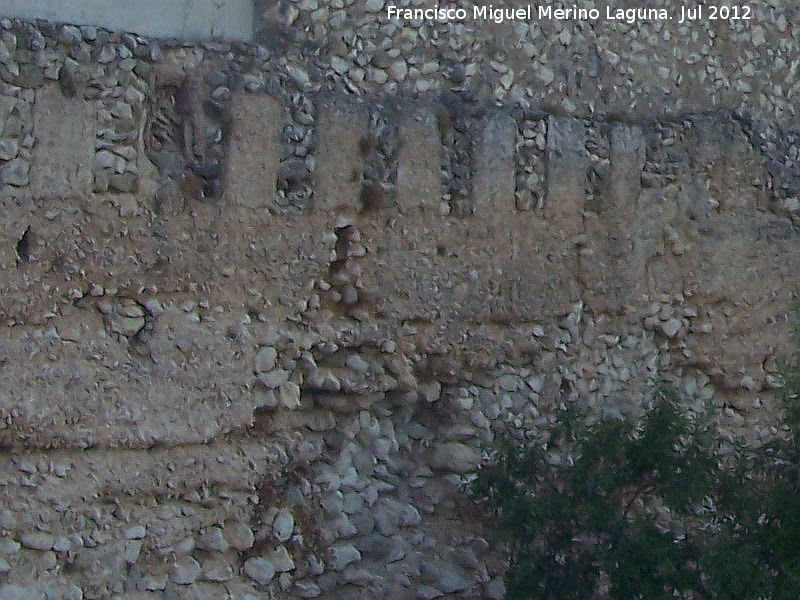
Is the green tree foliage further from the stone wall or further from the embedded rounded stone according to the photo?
the embedded rounded stone

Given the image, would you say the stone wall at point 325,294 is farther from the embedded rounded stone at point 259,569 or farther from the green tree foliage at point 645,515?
the green tree foliage at point 645,515

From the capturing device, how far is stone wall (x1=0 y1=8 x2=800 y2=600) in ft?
12.1

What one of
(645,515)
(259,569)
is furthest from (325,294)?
(645,515)

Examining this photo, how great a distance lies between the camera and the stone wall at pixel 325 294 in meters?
3.67

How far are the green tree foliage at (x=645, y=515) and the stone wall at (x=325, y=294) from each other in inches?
8.5

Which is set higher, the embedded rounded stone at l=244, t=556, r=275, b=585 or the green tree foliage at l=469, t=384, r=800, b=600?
the green tree foliage at l=469, t=384, r=800, b=600

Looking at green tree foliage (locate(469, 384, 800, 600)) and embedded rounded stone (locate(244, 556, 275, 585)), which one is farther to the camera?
embedded rounded stone (locate(244, 556, 275, 585))

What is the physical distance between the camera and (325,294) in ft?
13.5

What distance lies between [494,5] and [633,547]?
2025 millimetres

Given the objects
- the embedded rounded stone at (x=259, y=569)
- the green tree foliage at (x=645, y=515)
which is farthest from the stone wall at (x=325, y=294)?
the green tree foliage at (x=645, y=515)

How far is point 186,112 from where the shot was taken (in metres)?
3.92

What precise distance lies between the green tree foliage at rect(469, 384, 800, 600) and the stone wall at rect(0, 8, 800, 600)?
22cm

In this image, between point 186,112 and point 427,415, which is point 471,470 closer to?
point 427,415

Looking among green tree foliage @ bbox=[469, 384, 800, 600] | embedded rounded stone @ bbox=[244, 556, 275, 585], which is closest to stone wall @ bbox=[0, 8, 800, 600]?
embedded rounded stone @ bbox=[244, 556, 275, 585]
